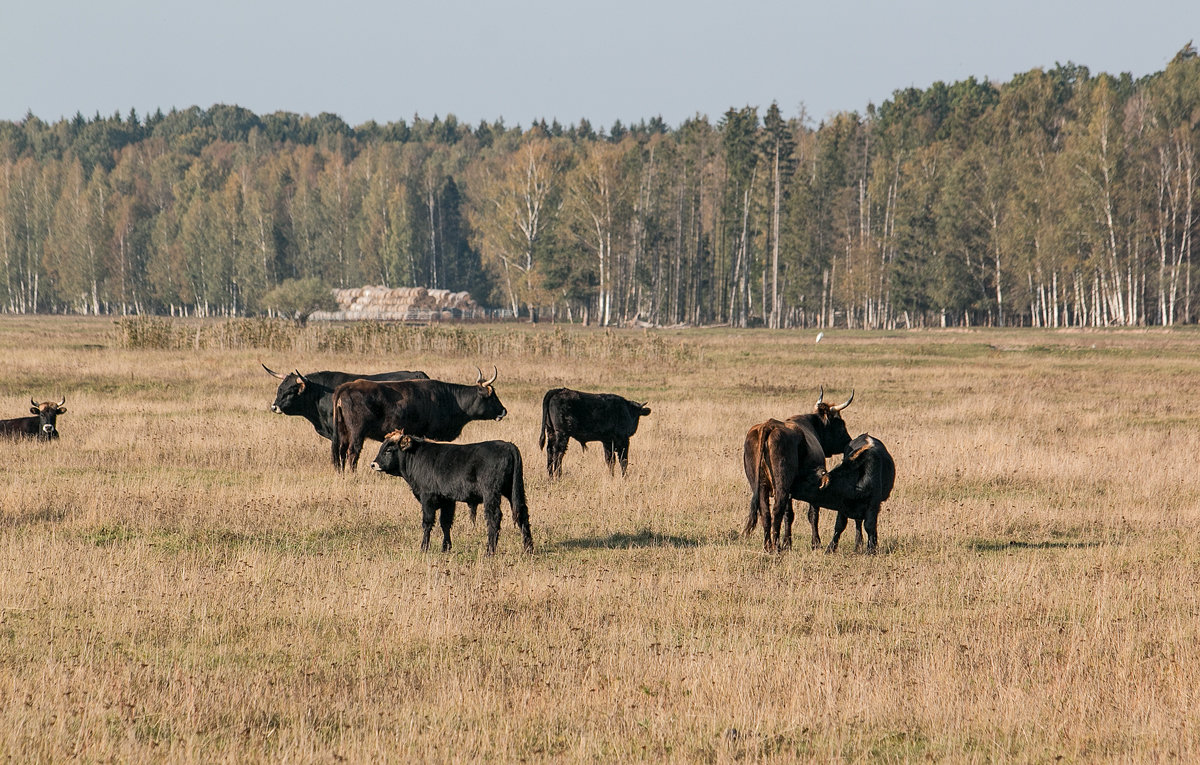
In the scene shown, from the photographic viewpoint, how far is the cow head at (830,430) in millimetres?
12898

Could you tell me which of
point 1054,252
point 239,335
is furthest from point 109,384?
point 1054,252

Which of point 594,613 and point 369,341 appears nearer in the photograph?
point 594,613

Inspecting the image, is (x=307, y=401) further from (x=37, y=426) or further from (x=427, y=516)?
(x=427, y=516)

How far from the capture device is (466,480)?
10539 millimetres

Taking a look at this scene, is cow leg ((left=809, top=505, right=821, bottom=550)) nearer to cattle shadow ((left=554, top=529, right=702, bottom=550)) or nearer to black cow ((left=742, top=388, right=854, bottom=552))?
black cow ((left=742, top=388, right=854, bottom=552))

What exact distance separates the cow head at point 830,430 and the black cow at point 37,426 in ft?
40.0

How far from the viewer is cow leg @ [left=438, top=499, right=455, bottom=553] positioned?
34.9 feet

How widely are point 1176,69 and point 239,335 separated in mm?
61332

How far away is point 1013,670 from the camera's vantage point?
695cm

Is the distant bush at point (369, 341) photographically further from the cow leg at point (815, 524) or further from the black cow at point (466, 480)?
the black cow at point (466, 480)

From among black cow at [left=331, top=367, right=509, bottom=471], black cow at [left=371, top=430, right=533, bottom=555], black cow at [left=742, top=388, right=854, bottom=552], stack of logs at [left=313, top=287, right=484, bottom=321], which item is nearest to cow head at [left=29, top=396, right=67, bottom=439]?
black cow at [left=331, top=367, right=509, bottom=471]

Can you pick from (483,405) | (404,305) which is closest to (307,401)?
(483,405)

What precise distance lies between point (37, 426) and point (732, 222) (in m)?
71.3

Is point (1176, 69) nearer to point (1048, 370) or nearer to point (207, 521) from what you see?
point (1048, 370)
